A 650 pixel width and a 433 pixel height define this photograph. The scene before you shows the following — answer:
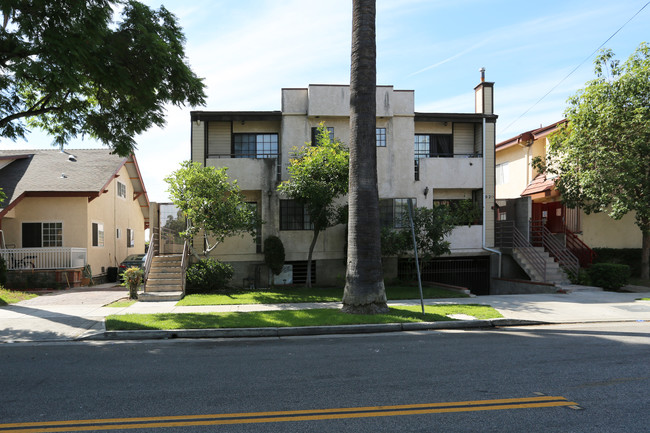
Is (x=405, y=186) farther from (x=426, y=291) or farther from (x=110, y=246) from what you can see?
(x=110, y=246)

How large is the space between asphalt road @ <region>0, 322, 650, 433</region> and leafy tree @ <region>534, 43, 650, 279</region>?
Result: 972cm

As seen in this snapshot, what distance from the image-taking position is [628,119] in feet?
53.1

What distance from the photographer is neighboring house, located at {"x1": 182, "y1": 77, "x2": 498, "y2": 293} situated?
58.5 ft

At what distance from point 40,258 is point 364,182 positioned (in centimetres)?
1539

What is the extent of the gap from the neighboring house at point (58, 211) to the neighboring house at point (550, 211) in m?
20.4

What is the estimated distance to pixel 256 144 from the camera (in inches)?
744

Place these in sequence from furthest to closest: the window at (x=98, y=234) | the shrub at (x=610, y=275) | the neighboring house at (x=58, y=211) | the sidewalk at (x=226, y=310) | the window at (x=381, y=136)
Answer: the window at (x=98, y=234) → the window at (x=381, y=136) → the neighboring house at (x=58, y=211) → the shrub at (x=610, y=275) → the sidewalk at (x=226, y=310)

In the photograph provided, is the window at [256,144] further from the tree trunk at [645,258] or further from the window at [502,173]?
the tree trunk at [645,258]

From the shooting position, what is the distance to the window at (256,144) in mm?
18875

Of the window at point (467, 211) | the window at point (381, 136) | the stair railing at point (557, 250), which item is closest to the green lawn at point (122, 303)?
the window at point (381, 136)

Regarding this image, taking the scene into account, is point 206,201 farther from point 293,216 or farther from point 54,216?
point 54,216

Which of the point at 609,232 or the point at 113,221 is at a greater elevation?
the point at 113,221

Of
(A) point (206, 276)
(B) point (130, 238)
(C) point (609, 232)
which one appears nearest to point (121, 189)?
(B) point (130, 238)

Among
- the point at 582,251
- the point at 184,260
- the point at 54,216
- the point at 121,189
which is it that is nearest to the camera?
the point at 184,260
